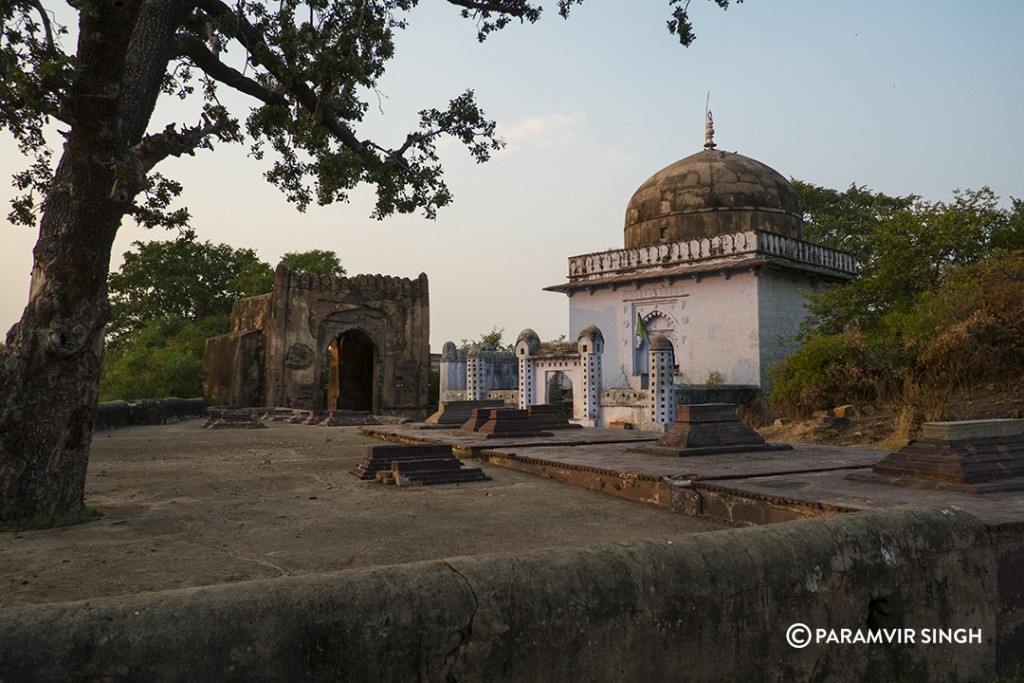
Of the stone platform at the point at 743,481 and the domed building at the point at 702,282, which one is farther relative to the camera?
the domed building at the point at 702,282

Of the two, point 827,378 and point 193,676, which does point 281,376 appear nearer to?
point 827,378

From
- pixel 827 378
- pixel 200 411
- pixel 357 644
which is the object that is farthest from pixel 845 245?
pixel 357 644

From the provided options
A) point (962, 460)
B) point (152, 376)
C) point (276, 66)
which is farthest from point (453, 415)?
point (152, 376)

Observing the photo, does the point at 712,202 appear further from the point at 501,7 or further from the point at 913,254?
the point at 501,7

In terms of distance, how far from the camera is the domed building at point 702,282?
16.4m

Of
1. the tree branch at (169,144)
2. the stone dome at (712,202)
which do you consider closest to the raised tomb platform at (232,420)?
the tree branch at (169,144)

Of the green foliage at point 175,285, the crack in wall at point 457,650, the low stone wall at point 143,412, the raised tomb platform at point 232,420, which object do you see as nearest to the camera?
the crack in wall at point 457,650

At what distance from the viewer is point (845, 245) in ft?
81.0

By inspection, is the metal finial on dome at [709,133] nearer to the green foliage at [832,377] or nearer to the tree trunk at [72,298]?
the green foliage at [832,377]

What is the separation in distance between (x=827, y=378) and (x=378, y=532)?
11.0 metres

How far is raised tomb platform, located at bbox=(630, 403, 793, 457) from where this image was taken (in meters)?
6.44

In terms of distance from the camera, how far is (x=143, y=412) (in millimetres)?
14977

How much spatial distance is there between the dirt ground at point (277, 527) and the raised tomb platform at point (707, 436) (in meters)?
1.22

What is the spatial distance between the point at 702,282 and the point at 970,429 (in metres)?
13.5
